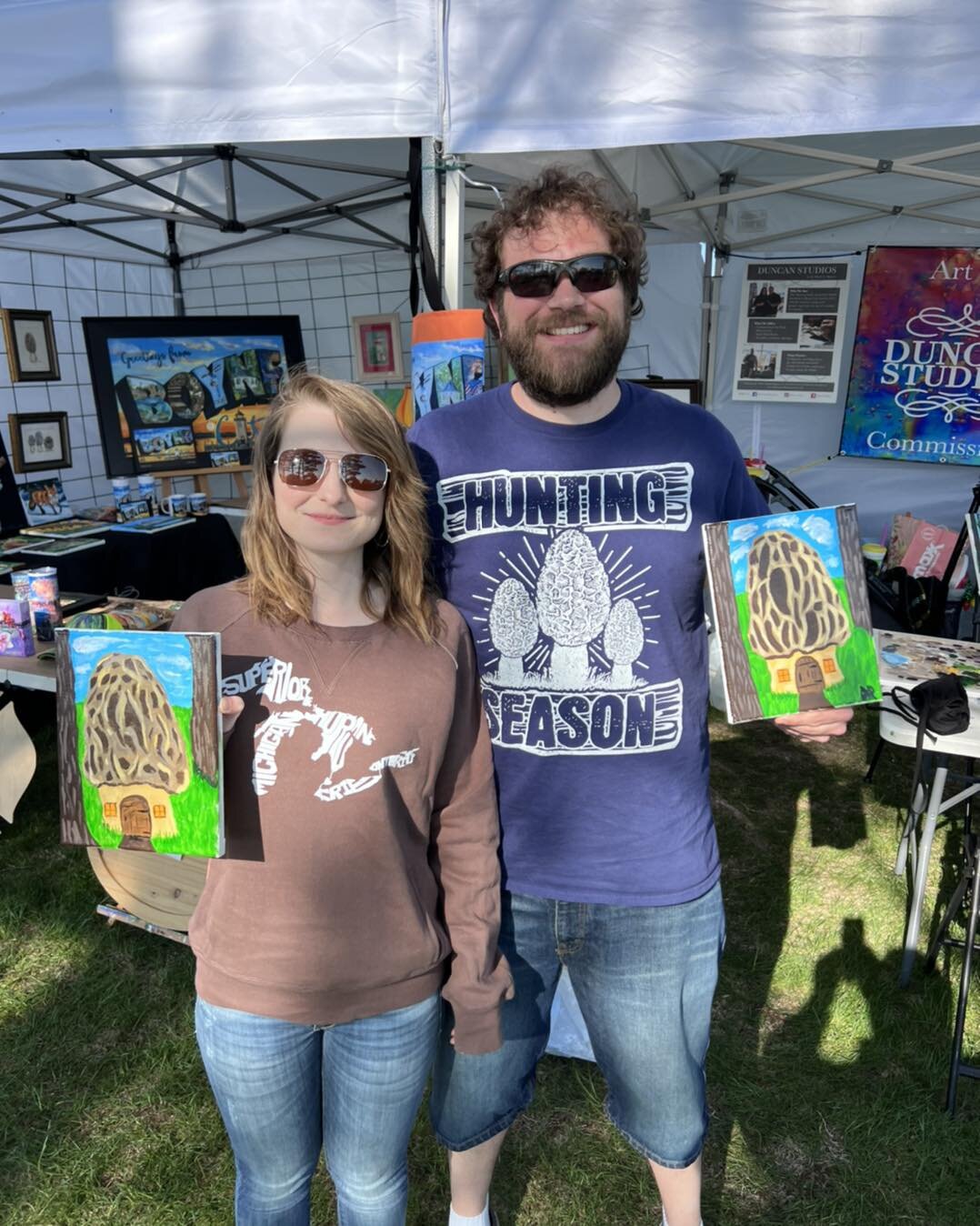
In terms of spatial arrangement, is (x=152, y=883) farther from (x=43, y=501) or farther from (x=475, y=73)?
(x=43, y=501)

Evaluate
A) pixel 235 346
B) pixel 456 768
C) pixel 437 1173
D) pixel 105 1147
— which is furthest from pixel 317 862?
pixel 235 346

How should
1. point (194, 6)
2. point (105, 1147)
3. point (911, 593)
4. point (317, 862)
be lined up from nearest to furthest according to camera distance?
point (317, 862) → point (194, 6) → point (105, 1147) → point (911, 593)

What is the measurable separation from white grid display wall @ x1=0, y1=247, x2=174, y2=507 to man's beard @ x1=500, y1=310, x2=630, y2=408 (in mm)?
4907

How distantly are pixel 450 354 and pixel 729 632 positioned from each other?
1.15 meters

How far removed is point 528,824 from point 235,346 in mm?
Answer: 5533

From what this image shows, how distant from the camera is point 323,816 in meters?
1.19

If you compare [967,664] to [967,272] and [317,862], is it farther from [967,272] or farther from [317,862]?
[967,272]

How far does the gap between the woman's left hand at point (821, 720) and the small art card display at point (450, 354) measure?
1.17m

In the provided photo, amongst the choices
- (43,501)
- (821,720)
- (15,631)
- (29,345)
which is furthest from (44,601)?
(29,345)

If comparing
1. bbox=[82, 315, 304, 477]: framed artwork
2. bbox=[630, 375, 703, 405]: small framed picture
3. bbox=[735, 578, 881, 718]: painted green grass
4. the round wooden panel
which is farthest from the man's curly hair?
bbox=[82, 315, 304, 477]: framed artwork

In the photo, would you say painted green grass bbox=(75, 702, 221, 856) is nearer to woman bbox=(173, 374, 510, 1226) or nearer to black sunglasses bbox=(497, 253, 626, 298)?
woman bbox=(173, 374, 510, 1226)

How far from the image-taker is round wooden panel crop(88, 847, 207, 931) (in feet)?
8.28

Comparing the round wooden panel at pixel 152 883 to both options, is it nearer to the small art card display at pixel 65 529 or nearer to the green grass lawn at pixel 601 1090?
the green grass lawn at pixel 601 1090

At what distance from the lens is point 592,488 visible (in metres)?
1.38
